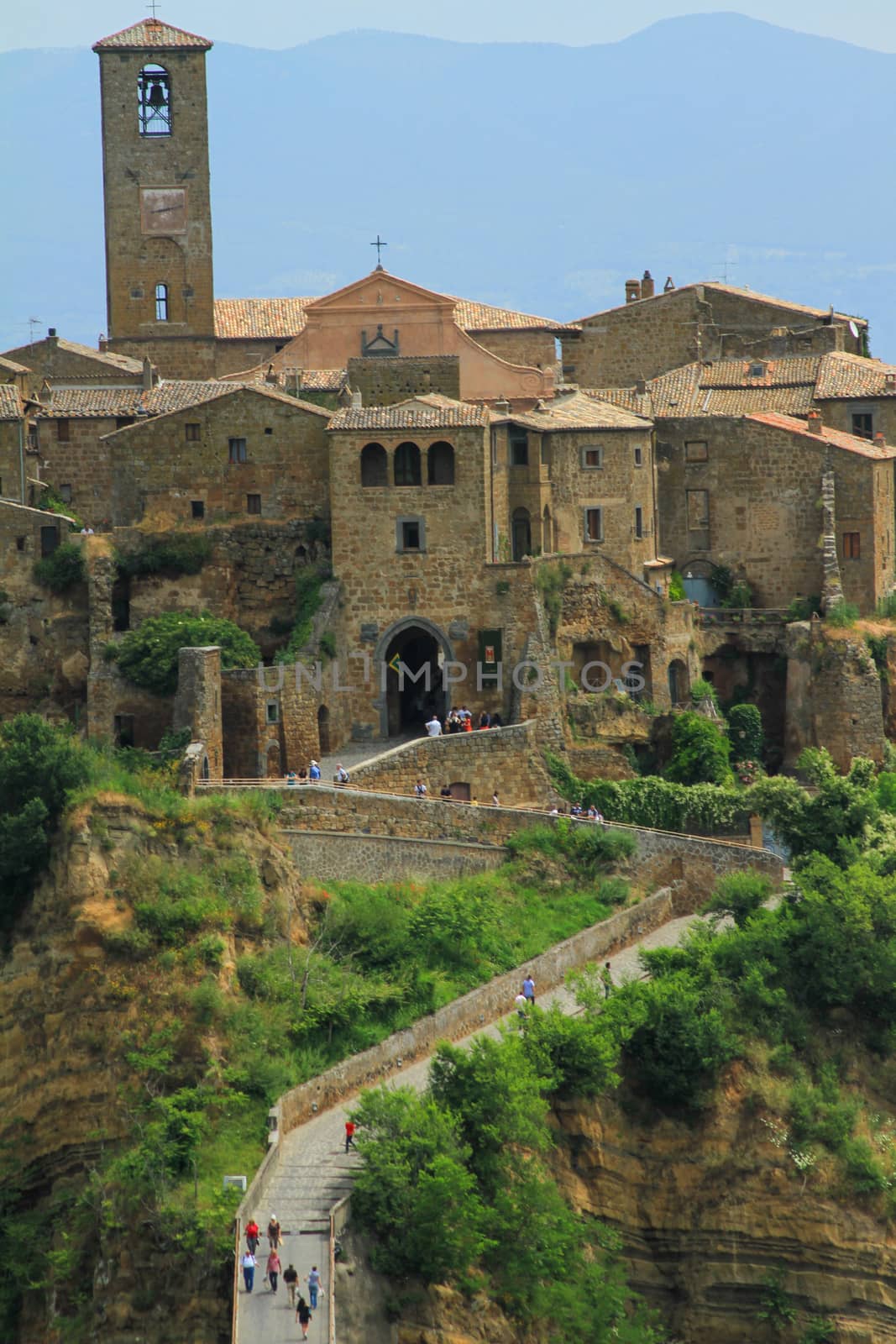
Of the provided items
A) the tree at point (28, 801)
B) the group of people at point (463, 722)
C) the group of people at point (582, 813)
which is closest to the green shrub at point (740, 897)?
the group of people at point (582, 813)

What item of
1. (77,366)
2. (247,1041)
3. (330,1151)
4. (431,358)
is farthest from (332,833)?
(77,366)

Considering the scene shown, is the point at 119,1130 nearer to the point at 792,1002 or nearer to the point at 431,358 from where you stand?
the point at 792,1002

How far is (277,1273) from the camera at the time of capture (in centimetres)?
4431

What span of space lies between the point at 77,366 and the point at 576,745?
20732mm

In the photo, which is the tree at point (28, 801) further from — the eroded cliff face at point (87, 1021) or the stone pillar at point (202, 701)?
the stone pillar at point (202, 701)

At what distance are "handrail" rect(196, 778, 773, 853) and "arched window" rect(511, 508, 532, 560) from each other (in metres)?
7.67

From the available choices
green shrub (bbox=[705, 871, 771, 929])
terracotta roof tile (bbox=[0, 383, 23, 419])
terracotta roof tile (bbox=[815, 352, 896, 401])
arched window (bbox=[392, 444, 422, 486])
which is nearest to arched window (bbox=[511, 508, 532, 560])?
arched window (bbox=[392, 444, 422, 486])

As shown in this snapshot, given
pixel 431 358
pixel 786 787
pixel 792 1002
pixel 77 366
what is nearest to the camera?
pixel 792 1002

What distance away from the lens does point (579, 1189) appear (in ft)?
171

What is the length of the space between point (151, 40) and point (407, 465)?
22.0 meters

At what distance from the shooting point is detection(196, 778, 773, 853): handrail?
192ft

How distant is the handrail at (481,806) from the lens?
5862 cm

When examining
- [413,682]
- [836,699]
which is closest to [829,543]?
[836,699]

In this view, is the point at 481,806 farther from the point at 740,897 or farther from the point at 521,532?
the point at 521,532
